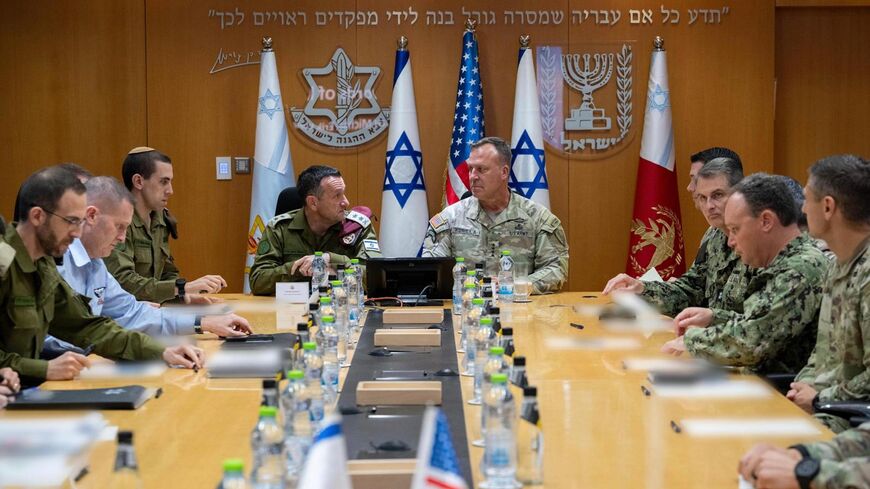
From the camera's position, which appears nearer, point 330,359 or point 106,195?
point 330,359

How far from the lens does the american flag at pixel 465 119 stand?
6961mm

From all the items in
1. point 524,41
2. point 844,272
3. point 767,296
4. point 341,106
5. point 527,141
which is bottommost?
point 767,296

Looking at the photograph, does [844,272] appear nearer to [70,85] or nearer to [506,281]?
[506,281]

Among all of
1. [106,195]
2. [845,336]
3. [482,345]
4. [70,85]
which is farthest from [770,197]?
[70,85]

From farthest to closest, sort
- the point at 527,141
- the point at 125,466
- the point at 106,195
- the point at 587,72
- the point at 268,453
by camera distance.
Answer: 1. the point at 587,72
2. the point at 527,141
3. the point at 106,195
4. the point at 125,466
5. the point at 268,453

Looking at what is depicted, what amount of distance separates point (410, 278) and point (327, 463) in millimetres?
3665

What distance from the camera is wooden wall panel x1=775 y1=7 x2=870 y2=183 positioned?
24.3ft

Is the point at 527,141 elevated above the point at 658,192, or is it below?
above

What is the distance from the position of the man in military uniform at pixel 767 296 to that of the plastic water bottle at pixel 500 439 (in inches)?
57.9

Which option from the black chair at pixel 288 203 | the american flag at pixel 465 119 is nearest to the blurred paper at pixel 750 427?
the black chair at pixel 288 203

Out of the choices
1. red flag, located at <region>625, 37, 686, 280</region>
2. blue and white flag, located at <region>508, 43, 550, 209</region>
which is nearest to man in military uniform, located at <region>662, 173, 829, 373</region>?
blue and white flag, located at <region>508, 43, 550, 209</region>

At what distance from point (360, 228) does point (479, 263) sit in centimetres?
89

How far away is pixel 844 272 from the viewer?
3.01 m

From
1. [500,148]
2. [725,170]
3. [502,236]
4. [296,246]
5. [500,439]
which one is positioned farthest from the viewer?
[500,148]
